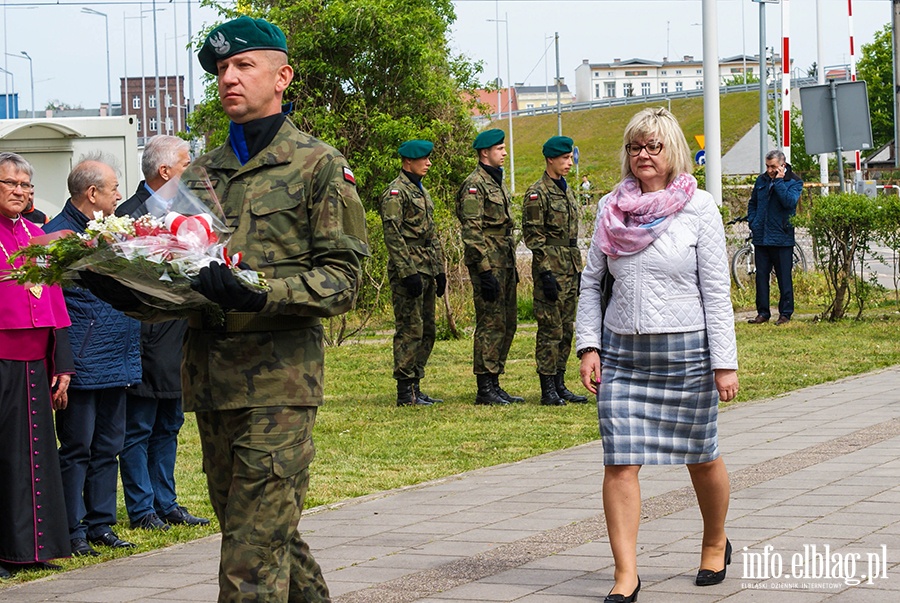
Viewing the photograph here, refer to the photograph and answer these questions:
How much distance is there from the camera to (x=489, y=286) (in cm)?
1133

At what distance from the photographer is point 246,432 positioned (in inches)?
158

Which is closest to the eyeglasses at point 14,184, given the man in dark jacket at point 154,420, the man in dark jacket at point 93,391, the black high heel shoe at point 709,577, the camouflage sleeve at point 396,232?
the man in dark jacket at point 93,391

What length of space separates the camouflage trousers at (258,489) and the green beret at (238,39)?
3.61 feet

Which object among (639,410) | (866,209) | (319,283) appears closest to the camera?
(319,283)

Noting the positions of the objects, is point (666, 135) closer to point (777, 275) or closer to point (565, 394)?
point (565, 394)

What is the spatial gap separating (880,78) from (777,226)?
65.0m

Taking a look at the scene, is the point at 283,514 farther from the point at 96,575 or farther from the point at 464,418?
the point at 464,418

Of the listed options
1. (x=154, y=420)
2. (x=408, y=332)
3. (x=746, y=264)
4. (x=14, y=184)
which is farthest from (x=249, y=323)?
(x=746, y=264)

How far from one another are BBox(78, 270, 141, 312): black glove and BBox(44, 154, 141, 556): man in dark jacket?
2.89 meters

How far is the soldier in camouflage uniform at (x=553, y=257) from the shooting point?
1130cm

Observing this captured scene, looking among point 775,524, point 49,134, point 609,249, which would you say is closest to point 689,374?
point 609,249

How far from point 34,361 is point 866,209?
12.2 meters

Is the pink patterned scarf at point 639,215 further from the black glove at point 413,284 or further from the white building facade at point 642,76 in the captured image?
the white building facade at point 642,76

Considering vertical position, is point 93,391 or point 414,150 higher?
point 414,150
